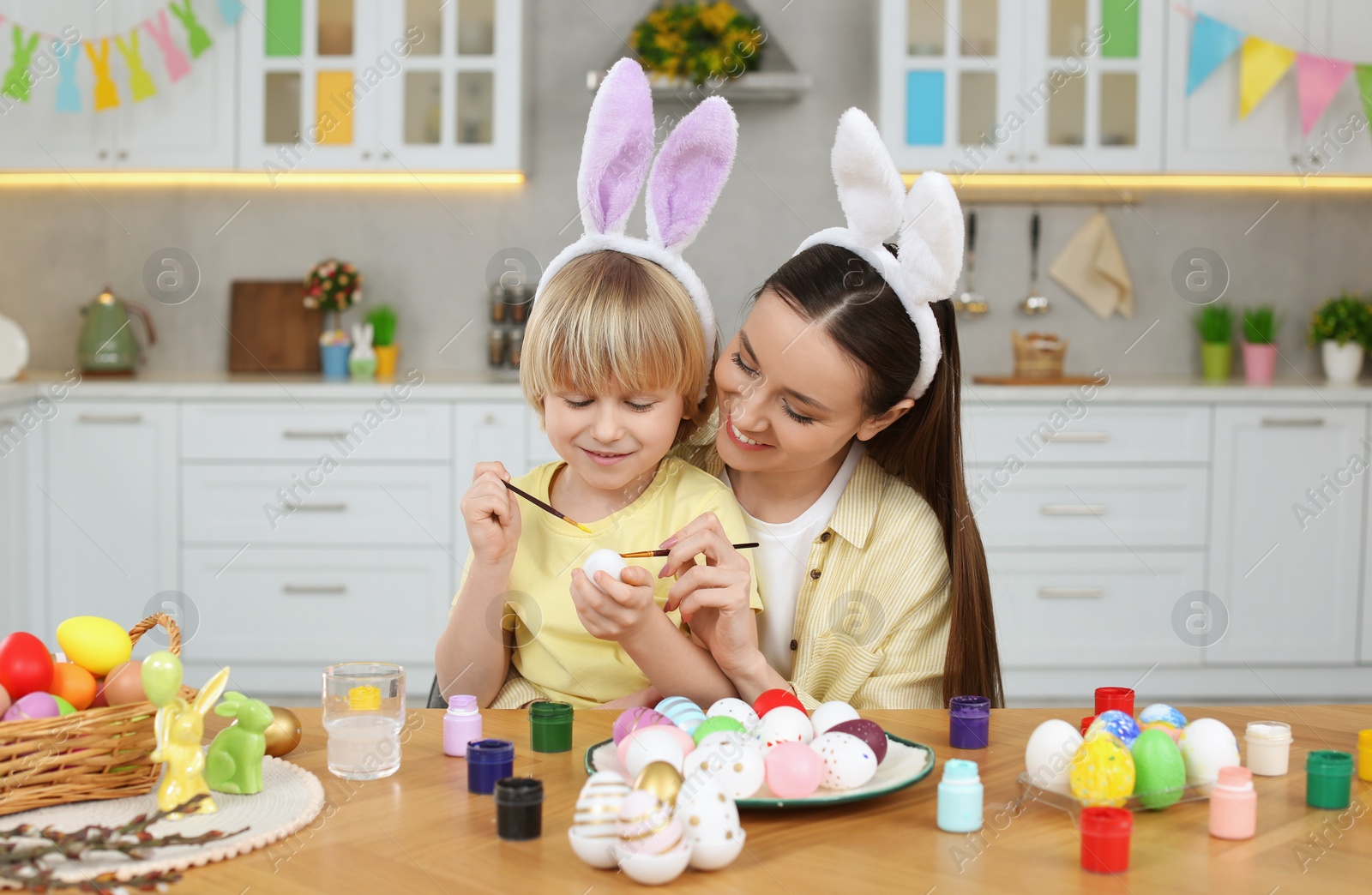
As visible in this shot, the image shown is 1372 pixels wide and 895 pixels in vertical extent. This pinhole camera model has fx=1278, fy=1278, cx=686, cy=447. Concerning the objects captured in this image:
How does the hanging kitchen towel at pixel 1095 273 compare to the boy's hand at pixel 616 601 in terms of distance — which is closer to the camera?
the boy's hand at pixel 616 601

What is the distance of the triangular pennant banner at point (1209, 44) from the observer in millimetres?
3596

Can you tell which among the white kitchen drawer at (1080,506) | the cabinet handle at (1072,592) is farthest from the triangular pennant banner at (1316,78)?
the cabinet handle at (1072,592)

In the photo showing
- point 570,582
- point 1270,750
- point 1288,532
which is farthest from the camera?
point 1288,532

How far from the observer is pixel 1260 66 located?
3.60m

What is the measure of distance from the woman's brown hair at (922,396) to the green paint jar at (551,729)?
1.77ft

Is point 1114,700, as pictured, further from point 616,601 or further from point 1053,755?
point 616,601

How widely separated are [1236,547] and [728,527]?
2489 mm

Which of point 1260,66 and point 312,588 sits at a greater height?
point 1260,66

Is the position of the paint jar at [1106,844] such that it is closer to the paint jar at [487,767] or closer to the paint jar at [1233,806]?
the paint jar at [1233,806]

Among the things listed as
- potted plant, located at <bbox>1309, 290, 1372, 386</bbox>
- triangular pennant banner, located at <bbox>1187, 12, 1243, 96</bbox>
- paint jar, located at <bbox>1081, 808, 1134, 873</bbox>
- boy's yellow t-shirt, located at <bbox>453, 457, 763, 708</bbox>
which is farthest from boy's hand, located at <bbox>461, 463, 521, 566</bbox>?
potted plant, located at <bbox>1309, 290, 1372, 386</bbox>

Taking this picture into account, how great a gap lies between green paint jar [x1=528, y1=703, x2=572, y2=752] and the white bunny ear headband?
2.07ft

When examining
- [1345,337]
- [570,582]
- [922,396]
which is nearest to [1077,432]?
[1345,337]

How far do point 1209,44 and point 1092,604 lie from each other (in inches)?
63.4

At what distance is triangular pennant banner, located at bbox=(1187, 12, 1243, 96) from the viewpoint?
360 cm
